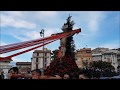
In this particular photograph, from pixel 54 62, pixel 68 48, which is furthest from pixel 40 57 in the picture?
pixel 68 48

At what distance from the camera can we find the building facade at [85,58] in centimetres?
388

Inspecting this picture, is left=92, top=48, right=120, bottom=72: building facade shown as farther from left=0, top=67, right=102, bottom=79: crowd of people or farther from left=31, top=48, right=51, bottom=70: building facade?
left=31, top=48, right=51, bottom=70: building facade

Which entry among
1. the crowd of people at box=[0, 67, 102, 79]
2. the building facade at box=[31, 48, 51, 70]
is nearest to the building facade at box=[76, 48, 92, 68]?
the crowd of people at box=[0, 67, 102, 79]

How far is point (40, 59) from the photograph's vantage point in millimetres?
3869

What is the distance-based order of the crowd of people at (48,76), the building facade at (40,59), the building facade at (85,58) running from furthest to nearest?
the building facade at (85,58)
the building facade at (40,59)
the crowd of people at (48,76)

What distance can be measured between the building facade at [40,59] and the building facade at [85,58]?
476mm

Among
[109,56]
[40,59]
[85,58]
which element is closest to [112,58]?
[109,56]

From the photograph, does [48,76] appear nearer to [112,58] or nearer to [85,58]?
[85,58]

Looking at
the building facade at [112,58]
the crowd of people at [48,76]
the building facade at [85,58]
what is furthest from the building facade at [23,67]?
the building facade at [112,58]

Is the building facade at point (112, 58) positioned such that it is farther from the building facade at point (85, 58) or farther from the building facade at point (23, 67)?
the building facade at point (23, 67)

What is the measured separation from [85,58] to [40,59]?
68 centimetres

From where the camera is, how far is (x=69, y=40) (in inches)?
151

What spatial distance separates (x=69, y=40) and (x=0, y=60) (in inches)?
42.5
